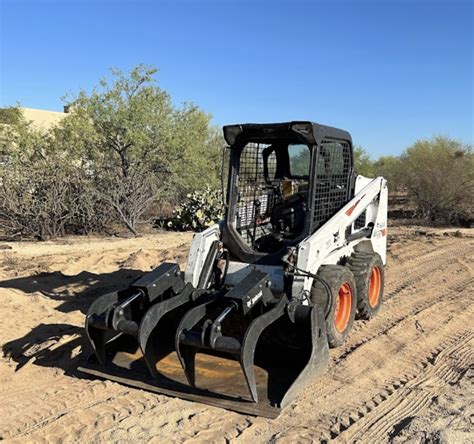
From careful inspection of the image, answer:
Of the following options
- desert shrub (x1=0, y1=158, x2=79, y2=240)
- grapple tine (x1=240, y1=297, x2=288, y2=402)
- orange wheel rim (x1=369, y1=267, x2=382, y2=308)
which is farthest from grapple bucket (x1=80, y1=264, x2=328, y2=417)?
desert shrub (x1=0, y1=158, x2=79, y2=240)

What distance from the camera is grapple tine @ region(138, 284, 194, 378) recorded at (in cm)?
388

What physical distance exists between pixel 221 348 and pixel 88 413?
1.13m

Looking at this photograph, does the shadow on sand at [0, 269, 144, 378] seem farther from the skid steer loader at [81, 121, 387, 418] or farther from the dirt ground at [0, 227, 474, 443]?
the skid steer loader at [81, 121, 387, 418]

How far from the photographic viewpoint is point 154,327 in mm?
4160

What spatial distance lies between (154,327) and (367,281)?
248cm

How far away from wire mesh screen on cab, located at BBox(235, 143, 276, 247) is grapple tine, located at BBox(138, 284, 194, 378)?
1.21 metres

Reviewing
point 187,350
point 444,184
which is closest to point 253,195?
point 187,350

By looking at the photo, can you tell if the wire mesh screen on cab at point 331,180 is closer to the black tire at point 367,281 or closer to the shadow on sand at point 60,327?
the black tire at point 367,281

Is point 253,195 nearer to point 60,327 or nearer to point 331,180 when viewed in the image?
point 331,180

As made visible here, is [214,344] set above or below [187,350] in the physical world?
above

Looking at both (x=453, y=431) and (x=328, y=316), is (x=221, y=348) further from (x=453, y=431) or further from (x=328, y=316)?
(x=453, y=431)

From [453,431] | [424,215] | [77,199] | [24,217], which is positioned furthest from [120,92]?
[453,431]

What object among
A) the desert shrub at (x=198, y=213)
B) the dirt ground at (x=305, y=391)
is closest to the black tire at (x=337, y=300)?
the dirt ground at (x=305, y=391)

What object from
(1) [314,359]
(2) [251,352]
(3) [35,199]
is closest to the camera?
(2) [251,352]
